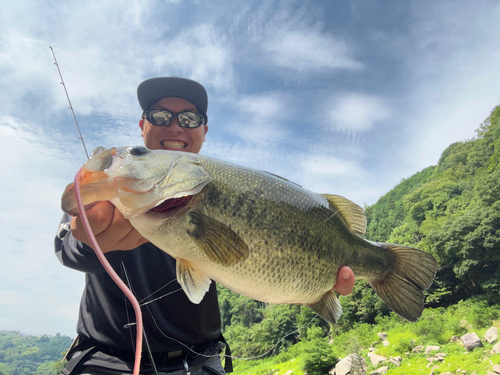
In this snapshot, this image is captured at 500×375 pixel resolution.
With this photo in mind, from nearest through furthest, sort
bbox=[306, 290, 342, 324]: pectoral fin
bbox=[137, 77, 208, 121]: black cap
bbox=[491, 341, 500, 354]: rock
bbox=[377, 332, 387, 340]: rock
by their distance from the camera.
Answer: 1. bbox=[306, 290, 342, 324]: pectoral fin
2. bbox=[137, 77, 208, 121]: black cap
3. bbox=[491, 341, 500, 354]: rock
4. bbox=[377, 332, 387, 340]: rock

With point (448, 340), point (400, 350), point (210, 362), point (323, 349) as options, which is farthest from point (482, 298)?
point (210, 362)

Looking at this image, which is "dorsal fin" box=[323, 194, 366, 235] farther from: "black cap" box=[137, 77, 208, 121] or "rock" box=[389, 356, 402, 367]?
"rock" box=[389, 356, 402, 367]

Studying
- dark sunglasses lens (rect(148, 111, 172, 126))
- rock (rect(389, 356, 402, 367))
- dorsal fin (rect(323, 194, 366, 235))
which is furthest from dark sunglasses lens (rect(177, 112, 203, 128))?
rock (rect(389, 356, 402, 367))

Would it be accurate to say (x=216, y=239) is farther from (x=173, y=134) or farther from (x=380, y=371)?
(x=380, y=371)

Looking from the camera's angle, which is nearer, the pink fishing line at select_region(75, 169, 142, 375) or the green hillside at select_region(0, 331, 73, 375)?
the pink fishing line at select_region(75, 169, 142, 375)

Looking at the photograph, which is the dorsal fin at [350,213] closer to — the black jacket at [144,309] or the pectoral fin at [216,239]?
the pectoral fin at [216,239]

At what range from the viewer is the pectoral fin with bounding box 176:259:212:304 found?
5.46 ft

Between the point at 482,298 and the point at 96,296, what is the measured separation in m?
41.7

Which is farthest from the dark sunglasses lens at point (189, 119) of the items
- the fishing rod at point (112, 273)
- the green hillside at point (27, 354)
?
the green hillside at point (27, 354)

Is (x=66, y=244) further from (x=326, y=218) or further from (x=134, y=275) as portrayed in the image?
(x=326, y=218)

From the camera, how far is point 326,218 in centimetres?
213

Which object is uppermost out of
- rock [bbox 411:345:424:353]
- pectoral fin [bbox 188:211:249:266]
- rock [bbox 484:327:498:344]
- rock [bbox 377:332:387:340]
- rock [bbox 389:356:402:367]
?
pectoral fin [bbox 188:211:249:266]

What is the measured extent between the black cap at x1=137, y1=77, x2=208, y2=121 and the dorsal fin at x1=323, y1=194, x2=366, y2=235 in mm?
2029

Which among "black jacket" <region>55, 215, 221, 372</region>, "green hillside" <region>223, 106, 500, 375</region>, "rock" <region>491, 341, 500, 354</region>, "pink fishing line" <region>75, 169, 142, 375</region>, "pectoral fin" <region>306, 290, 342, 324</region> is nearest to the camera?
"pink fishing line" <region>75, 169, 142, 375</region>
